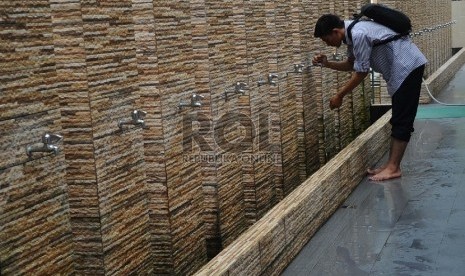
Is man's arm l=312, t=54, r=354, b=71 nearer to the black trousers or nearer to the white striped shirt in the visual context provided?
the white striped shirt

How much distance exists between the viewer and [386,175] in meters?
7.18

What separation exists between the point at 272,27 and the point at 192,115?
2.00m

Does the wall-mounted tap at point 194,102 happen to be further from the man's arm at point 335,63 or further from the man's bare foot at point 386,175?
the man's bare foot at point 386,175

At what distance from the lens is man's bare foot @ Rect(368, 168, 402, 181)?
7160mm

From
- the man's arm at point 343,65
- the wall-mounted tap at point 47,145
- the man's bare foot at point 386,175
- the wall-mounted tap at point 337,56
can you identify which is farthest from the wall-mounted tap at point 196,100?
the wall-mounted tap at point 337,56

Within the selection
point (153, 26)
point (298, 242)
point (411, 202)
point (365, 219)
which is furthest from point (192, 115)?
point (411, 202)

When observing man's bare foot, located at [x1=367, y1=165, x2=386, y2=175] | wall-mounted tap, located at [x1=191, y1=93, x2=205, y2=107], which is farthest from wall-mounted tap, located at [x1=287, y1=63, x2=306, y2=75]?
wall-mounted tap, located at [x1=191, y1=93, x2=205, y2=107]

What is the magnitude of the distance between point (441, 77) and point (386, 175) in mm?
8402

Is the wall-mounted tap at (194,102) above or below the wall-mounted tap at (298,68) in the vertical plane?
above

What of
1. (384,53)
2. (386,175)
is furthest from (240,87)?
(386,175)

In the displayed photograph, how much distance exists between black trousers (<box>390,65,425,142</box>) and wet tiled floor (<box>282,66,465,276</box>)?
443 millimetres

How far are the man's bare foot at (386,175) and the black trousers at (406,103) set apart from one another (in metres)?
0.33

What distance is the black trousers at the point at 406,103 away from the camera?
273 inches

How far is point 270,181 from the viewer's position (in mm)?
6699
